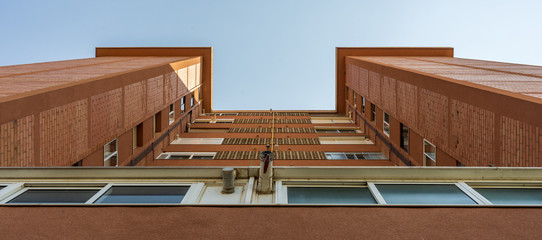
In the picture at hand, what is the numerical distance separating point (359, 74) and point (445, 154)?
14.2 meters

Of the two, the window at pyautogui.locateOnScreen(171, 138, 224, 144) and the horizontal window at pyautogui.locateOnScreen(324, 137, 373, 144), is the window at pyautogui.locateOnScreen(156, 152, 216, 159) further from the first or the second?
the horizontal window at pyautogui.locateOnScreen(324, 137, 373, 144)

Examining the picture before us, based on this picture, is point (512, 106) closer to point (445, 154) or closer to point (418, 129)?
point (445, 154)

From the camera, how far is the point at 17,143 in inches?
286

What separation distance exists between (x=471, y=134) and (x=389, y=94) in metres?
8.14

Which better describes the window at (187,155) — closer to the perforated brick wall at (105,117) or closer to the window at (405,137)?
the perforated brick wall at (105,117)

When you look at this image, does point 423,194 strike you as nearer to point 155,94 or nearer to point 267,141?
point 155,94

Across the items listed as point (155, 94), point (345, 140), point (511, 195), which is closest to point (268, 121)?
point (345, 140)

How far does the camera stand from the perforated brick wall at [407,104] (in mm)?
13602

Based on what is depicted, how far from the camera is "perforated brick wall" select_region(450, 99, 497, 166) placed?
8.34 m

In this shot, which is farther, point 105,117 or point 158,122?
point 158,122

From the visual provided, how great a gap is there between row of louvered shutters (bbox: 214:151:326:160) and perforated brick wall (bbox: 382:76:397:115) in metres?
4.16
